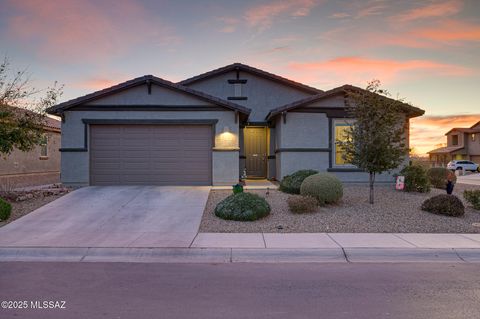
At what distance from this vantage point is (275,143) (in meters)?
19.5

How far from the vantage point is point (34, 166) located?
81.6 ft

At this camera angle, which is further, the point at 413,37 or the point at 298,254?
the point at 413,37

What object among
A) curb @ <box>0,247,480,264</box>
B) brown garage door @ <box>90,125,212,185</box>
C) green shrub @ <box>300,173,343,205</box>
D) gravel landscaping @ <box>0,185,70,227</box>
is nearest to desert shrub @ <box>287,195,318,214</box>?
green shrub @ <box>300,173,343,205</box>

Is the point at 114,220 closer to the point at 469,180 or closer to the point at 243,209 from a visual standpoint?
the point at 243,209

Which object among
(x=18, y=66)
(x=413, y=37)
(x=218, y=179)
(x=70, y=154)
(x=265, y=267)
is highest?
(x=413, y=37)

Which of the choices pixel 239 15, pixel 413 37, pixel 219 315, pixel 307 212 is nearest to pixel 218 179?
pixel 307 212

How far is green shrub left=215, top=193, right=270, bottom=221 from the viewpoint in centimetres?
1044

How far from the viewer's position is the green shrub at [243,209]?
10438 mm

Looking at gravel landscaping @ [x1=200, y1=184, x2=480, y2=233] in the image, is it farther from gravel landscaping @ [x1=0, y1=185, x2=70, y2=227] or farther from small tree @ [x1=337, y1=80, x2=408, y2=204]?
gravel landscaping @ [x1=0, y1=185, x2=70, y2=227]

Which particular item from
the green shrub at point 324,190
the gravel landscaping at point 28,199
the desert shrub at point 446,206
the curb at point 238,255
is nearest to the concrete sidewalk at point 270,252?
the curb at point 238,255

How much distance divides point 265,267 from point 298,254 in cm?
103

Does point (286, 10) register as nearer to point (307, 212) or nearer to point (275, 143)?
point (275, 143)

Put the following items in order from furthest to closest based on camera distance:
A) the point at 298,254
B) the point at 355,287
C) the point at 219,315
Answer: the point at 298,254 → the point at 355,287 → the point at 219,315

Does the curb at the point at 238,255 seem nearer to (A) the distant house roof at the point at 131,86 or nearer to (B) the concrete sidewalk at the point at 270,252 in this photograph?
(B) the concrete sidewalk at the point at 270,252
